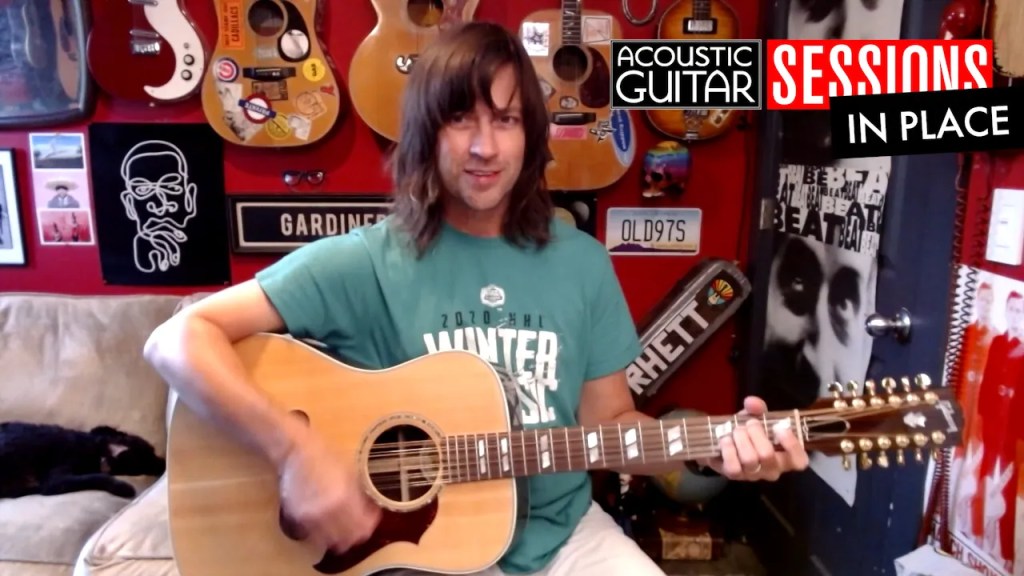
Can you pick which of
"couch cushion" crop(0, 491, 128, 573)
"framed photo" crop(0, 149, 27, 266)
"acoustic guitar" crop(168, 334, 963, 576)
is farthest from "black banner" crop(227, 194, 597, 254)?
"acoustic guitar" crop(168, 334, 963, 576)

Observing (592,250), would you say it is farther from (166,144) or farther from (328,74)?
(166,144)

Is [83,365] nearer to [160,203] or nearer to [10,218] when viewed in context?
[160,203]

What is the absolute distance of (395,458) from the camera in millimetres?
1146

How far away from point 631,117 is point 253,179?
1.24 metres

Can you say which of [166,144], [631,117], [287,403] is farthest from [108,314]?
[631,117]

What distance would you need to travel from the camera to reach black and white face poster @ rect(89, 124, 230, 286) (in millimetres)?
2287

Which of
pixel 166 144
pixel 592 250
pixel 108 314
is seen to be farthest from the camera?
pixel 166 144

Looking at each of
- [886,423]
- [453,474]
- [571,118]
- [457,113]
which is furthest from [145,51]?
[886,423]

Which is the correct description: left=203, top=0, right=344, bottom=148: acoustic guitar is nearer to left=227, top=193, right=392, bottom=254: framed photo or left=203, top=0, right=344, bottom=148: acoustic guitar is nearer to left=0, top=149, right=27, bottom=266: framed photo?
left=227, top=193, right=392, bottom=254: framed photo

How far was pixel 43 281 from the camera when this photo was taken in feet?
7.93

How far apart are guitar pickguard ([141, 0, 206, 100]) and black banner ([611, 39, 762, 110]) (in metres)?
1.27

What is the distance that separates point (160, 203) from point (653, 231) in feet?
5.32

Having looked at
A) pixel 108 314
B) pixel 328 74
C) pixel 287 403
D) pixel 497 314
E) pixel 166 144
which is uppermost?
pixel 328 74

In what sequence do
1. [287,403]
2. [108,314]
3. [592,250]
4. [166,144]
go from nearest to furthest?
[287,403] → [592,250] → [108,314] → [166,144]
